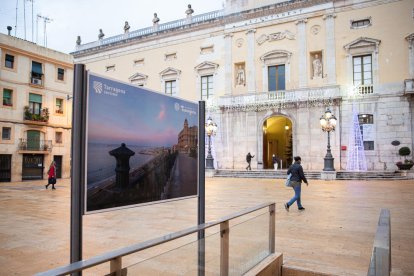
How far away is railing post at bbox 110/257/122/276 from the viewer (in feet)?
7.21

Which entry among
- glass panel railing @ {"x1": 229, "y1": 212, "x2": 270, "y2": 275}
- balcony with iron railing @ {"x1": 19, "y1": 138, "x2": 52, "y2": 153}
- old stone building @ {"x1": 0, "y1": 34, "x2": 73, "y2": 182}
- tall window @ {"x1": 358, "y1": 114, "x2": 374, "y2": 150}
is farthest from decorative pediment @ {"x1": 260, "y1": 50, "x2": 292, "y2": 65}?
glass panel railing @ {"x1": 229, "y1": 212, "x2": 270, "y2": 275}

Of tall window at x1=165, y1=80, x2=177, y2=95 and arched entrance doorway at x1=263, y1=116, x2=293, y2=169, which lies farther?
tall window at x1=165, y1=80, x2=177, y2=95

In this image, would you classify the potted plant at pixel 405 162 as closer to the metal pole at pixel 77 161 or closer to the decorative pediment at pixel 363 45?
the decorative pediment at pixel 363 45

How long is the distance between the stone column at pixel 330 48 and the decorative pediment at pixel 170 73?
45.0ft

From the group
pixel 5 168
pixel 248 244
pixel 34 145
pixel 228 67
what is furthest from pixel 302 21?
pixel 248 244

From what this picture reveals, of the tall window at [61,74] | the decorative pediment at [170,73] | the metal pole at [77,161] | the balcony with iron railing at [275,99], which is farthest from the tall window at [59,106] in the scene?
the metal pole at [77,161]

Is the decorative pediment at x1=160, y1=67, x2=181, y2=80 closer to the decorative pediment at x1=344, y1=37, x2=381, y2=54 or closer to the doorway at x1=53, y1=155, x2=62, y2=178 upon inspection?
the doorway at x1=53, y1=155, x2=62, y2=178

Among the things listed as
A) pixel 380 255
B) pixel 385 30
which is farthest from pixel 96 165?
pixel 385 30

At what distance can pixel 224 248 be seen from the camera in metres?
3.72

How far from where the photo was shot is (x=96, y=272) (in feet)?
15.4

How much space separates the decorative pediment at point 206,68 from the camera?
103 ft

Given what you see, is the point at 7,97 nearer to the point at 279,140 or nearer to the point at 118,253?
A: the point at 279,140

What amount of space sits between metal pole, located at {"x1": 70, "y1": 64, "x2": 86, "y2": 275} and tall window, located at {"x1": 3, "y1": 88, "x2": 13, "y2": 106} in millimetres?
27178

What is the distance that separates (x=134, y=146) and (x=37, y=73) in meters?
28.7
